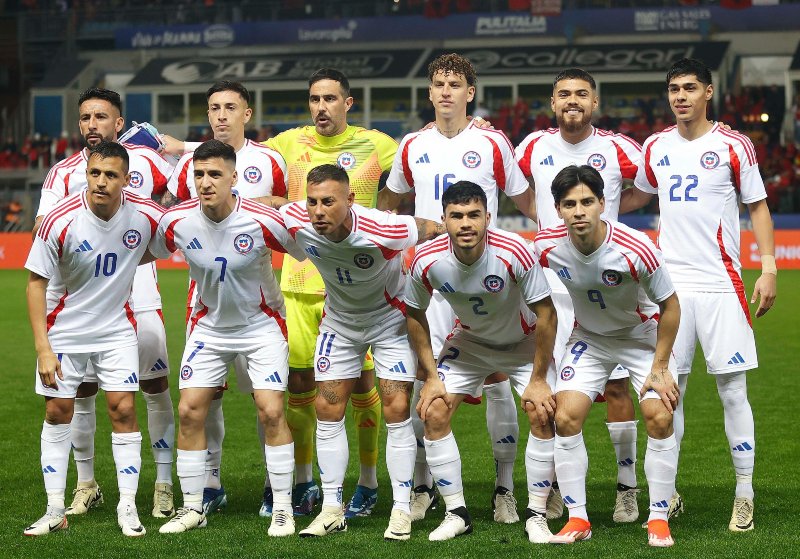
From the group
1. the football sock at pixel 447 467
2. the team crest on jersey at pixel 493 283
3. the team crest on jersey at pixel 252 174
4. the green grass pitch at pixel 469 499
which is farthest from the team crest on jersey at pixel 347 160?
the green grass pitch at pixel 469 499

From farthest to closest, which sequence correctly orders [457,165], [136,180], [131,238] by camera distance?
[136,180] < [457,165] < [131,238]

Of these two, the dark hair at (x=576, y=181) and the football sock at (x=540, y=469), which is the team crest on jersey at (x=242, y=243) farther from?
the football sock at (x=540, y=469)

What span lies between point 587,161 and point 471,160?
2.25ft

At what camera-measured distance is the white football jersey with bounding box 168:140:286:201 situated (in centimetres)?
720

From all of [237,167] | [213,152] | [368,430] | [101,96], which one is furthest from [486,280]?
[101,96]

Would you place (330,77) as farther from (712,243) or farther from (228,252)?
(712,243)

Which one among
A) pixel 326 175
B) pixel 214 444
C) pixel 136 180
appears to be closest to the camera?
pixel 326 175

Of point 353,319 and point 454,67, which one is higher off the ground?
point 454,67

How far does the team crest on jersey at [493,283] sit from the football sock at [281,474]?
54.7 inches

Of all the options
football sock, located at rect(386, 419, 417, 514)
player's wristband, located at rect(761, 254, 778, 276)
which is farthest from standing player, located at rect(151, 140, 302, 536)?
player's wristband, located at rect(761, 254, 778, 276)

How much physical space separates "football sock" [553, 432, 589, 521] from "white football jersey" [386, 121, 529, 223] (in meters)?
1.59

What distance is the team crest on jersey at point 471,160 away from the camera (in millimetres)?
7038

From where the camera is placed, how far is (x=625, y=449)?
6801 mm

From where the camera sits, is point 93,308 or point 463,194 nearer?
point 463,194
